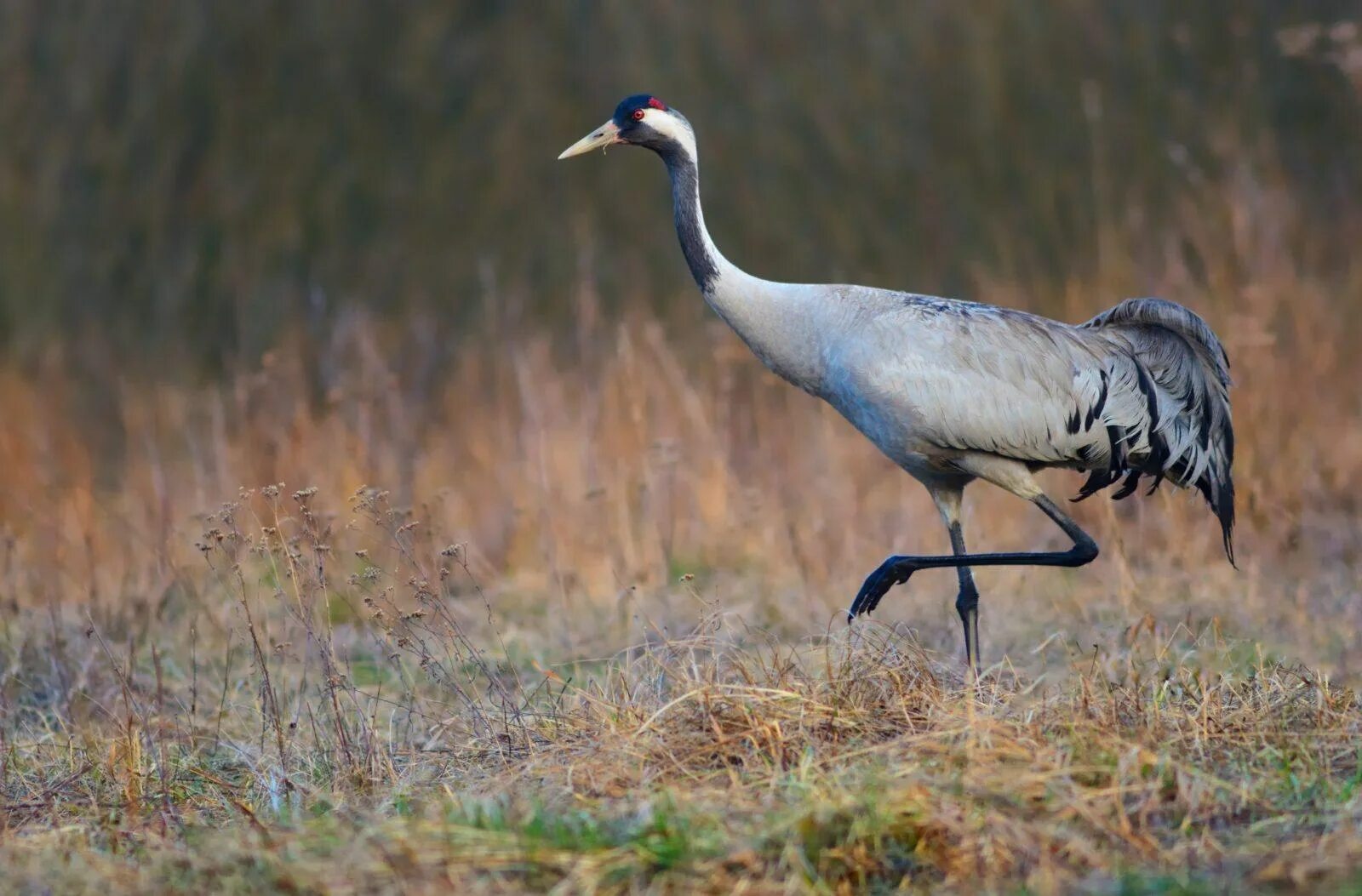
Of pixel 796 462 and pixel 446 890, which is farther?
pixel 796 462

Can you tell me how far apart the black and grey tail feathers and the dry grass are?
1.86 ft

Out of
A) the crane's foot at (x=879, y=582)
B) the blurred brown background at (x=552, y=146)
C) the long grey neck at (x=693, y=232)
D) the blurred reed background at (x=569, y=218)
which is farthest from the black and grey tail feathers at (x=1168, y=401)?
the blurred brown background at (x=552, y=146)

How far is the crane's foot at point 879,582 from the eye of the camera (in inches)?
175

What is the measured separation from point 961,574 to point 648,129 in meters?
1.58

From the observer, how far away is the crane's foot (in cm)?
443

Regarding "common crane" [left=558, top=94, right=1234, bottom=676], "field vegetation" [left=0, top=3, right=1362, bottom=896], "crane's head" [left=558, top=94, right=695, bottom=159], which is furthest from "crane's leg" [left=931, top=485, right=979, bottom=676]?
"crane's head" [left=558, top=94, right=695, bottom=159]

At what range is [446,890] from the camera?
2750 mm

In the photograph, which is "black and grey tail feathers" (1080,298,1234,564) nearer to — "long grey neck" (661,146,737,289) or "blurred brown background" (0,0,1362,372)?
"long grey neck" (661,146,737,289)

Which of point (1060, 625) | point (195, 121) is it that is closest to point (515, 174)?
point (195, 121)

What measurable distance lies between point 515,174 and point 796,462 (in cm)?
248

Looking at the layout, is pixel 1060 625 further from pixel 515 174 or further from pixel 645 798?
pixel 515 174

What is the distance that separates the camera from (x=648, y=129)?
4.77m

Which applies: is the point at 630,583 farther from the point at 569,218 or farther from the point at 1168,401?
the point at 569,218

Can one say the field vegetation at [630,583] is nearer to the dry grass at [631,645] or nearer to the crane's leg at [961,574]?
the dry grass at [631,645]
